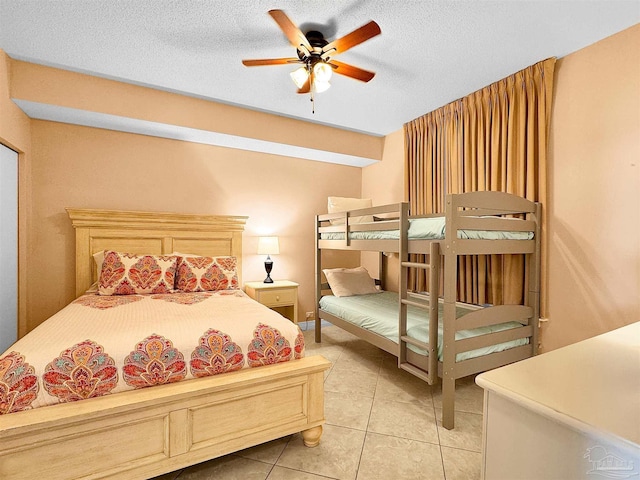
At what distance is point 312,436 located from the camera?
68.9 inches

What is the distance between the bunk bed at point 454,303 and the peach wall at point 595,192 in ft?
0.60

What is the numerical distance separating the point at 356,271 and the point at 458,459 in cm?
232

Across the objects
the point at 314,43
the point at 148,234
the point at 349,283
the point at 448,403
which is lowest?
the point at 448,403

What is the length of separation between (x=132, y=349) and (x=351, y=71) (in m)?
2.15

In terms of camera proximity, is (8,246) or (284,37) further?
(8,246)

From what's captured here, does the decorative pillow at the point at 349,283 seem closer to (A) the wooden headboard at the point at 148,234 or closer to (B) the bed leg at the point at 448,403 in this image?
(A) the wooden headboard at the point at 148,234

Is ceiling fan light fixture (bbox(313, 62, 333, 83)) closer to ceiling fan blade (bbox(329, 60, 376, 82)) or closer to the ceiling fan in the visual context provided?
the ceiling fan

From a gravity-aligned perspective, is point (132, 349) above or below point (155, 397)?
above

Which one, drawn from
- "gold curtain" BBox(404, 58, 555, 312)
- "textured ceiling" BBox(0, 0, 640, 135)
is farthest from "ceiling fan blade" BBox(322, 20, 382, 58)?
"gold curtain" BBox(404, 58, 555, 312)

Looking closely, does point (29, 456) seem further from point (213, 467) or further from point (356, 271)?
point (356, 271)

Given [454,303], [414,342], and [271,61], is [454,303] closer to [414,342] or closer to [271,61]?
[414,342]

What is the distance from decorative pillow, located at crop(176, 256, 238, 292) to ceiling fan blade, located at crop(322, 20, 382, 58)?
209 centimetres

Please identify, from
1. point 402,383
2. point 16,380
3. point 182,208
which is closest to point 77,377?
point 16,380

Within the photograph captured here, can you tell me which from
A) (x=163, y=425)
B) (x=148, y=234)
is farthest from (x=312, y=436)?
(x=148, y=234)
